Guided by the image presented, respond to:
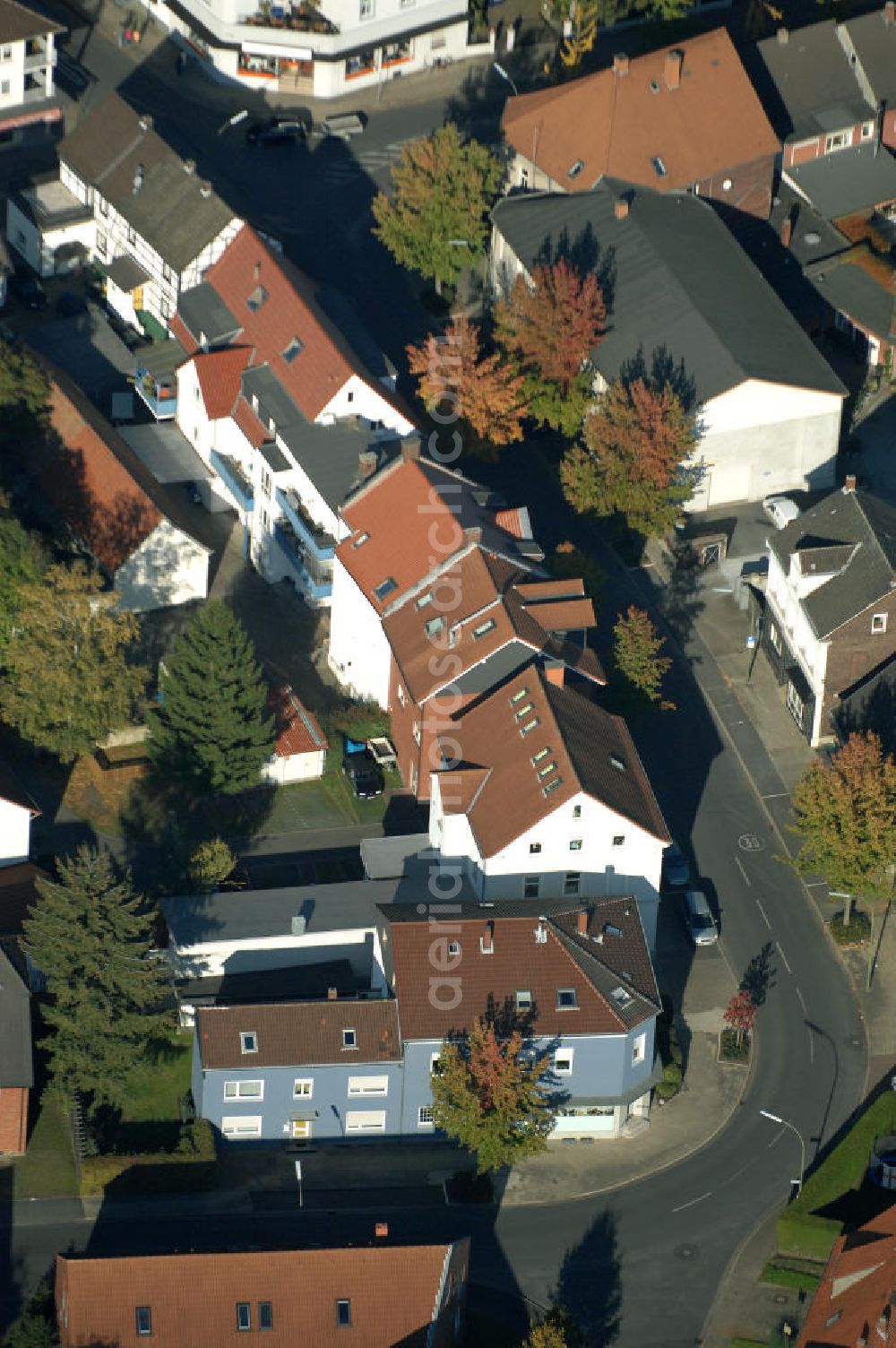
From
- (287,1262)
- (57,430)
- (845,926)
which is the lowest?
(287,1262)

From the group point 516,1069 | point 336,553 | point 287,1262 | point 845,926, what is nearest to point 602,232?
point 336,553

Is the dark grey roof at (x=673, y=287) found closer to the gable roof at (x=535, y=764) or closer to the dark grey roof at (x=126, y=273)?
the dark grey roof at (x=126, y=273)

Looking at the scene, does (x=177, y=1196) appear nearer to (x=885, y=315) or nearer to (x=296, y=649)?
(x=296, y=649)

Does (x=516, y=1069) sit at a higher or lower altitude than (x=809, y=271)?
lower

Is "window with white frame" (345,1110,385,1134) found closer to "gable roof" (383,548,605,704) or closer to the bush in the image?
"gable roof" (383,548,605,704)

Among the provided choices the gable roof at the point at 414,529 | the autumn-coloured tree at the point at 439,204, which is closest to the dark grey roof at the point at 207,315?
the autumn-coloured tree at the point at 439,204

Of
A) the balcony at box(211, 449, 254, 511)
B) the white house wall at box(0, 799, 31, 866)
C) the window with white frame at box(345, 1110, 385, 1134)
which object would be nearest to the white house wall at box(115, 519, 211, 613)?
the balcony at box(211, 449, 254, 511)

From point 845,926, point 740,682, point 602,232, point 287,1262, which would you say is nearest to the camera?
point 287,1262

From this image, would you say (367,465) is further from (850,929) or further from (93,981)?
(850,929)
